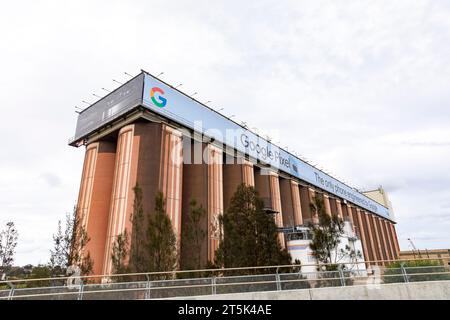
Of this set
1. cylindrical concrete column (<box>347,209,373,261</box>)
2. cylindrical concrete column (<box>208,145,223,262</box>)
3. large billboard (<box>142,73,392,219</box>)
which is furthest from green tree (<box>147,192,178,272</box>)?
cylindrical concrete column (<box>347,209,373,261</box>)

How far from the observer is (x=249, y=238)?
60.0 ft

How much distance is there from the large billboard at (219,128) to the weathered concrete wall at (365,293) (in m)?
22.5

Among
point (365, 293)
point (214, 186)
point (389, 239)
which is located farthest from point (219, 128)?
point (389, 239)

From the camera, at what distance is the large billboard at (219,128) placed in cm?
3103

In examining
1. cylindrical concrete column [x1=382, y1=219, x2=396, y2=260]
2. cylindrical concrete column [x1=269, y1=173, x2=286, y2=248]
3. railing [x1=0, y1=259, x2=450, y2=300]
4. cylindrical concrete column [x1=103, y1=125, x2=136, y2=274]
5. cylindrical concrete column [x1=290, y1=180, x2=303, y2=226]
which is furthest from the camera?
cylindrical concrete column [x1=382, y1=219, x2=396, y2=260]

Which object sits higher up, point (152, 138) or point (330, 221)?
point (152, 138)

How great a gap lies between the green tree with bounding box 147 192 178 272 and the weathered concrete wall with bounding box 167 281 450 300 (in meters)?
6.39

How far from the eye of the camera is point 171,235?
61.0 feet

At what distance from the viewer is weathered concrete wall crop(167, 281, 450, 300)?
11906 millimetres

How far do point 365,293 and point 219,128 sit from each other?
28078 millimetres

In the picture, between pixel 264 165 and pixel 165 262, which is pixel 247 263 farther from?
pixel 264 165

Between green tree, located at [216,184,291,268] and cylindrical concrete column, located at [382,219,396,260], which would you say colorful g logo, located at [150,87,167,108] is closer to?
green tree, located at [216,184,291,268]
